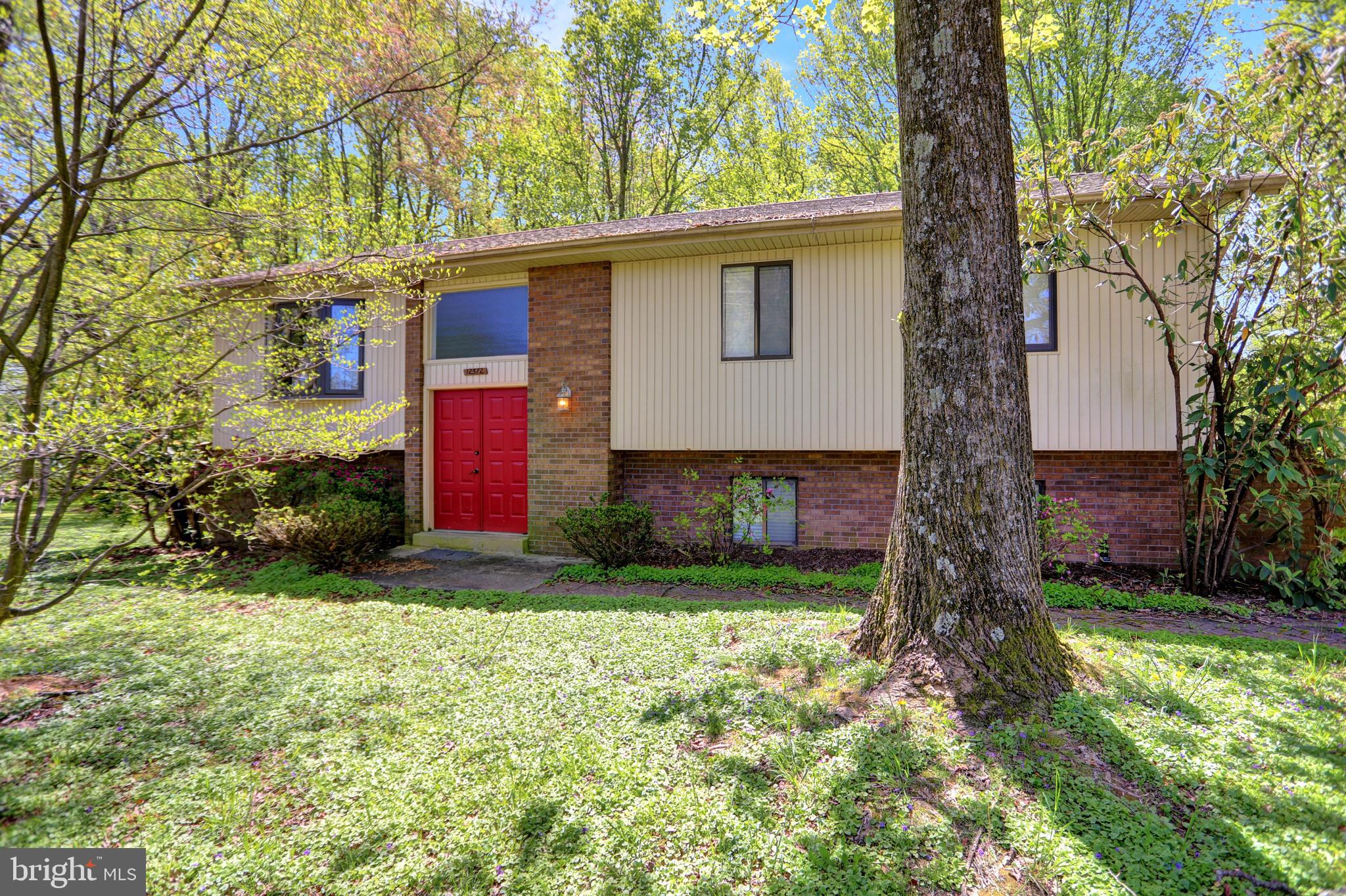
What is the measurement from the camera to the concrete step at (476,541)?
8.68m

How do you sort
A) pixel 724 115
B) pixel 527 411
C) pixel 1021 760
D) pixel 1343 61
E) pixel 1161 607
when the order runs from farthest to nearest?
pixel 724 115, pixel 527 411, pixel 1161 607, pixel 1021 760, pixel 1343 61

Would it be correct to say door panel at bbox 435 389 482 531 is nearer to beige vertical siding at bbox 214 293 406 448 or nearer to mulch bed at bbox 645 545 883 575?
beige vertical siding at bbox 214 293 406 448

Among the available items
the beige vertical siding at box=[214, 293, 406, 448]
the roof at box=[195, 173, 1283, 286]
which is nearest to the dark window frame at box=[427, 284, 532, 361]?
the beige vertical siding at box=[214, 293, 406, 448]

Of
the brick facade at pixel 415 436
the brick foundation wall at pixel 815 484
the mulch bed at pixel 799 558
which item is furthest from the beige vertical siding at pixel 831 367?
the brick facade at pixel 415 436

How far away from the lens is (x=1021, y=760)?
8.73 ft

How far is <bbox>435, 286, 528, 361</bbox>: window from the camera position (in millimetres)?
9086

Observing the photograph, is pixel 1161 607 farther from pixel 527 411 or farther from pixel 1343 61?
pixel 527 411

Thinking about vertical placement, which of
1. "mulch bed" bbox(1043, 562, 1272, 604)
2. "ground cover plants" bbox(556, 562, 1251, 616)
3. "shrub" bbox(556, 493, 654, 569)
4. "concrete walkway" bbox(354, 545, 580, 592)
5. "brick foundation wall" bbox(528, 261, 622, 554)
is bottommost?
"concrete walkway" bbox(354, 545, 580, 592)

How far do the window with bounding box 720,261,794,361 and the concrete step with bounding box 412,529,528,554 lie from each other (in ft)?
13.3

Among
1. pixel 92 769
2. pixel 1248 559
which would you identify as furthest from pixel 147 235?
pixel 1248 559

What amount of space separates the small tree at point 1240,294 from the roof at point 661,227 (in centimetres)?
53

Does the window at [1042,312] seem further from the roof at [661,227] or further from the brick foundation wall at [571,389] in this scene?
the brick foundation wall at [571,389]

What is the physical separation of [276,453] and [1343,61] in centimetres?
694

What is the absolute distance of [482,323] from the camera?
30.4 ft
